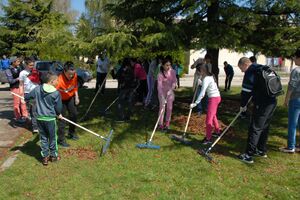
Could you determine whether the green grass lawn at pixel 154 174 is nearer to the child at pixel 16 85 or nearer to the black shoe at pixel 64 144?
the black shoe at pixel 64 144

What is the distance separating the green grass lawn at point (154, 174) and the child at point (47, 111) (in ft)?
1.23

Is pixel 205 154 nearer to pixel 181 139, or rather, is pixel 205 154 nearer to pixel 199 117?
pixel 181 139

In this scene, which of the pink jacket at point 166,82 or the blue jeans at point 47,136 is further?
the pink jacket at point 166,82

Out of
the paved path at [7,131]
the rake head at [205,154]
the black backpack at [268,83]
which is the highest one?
the black backpack at [268,83]

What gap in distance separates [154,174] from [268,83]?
2.42 meters

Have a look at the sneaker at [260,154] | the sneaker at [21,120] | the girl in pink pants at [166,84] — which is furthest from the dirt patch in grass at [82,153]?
the sneaker at [21,120]

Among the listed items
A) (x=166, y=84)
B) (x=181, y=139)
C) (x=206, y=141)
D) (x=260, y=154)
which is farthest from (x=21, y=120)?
(x=260, y=154)

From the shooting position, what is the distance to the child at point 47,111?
6.04m

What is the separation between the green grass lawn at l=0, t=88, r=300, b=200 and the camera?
4.98 metres

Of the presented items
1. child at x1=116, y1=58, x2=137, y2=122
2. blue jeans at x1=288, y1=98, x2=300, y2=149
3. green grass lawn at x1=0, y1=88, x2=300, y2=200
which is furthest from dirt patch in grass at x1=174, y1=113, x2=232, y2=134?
blue jeans at x1=288, y1=98, x2=300, y2=149

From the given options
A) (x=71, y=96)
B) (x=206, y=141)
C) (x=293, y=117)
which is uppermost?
(x=71, y=96)

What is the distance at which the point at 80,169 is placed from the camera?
588 centimetres

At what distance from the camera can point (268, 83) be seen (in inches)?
234

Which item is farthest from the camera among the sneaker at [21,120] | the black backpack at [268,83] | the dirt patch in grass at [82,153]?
the sneaker at [21,120]
